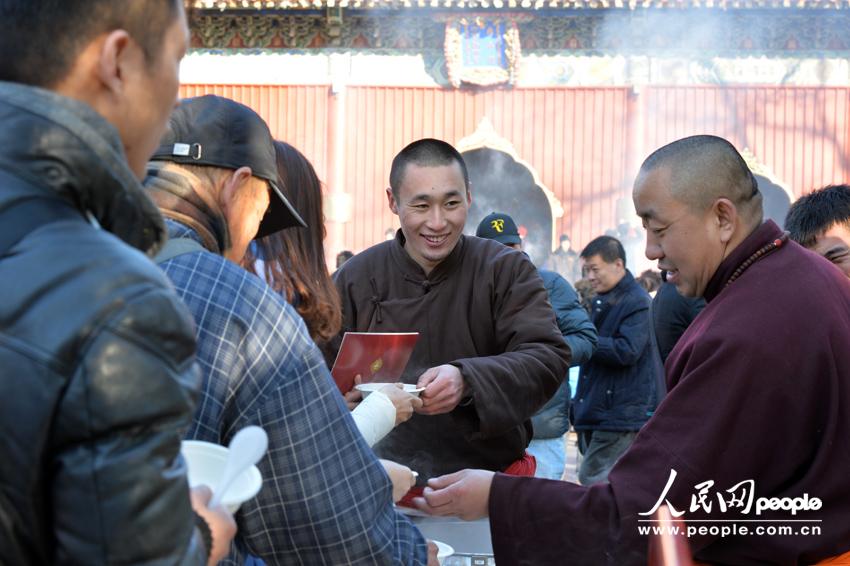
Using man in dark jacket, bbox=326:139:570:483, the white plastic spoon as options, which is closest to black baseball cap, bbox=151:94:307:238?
the white plastic spoon

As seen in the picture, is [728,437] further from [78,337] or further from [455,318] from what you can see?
[78,337]

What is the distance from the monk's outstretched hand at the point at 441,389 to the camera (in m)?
2.98

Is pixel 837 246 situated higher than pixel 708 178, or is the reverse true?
pixel 708 178

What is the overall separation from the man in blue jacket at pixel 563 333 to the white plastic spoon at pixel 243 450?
4.76m

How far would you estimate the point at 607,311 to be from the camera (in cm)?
673

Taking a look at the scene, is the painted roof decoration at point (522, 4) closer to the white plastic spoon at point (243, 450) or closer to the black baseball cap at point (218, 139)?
the black baseball cap at point (218, 139)

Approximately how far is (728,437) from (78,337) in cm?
175

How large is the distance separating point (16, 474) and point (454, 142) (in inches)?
598

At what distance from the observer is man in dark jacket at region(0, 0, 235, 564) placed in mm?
970

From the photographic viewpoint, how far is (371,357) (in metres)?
2.82

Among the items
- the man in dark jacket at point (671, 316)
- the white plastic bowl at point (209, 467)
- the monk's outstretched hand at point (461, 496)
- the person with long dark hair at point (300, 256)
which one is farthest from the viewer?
the man in dark jacket at point (671, 316)

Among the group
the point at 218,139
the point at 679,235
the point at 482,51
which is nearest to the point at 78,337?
the point at 218,139

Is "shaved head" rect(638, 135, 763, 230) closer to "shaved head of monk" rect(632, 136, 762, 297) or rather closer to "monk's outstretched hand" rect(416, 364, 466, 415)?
"shaved head of monk" rect(632, 136, 762, 297)

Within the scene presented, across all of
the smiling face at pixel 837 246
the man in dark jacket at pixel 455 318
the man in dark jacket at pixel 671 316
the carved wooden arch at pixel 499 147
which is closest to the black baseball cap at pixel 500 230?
the man in dark jacket at pixel 671 316
